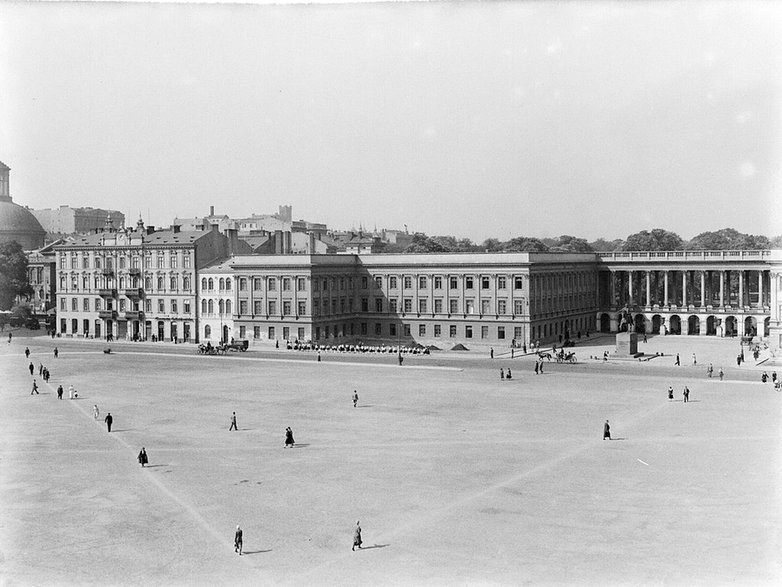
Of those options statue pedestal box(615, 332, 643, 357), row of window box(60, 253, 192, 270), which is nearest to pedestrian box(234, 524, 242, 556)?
statue pedestal box(615, 332, 643, 357)

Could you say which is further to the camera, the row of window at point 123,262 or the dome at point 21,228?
the dome at point 21,228

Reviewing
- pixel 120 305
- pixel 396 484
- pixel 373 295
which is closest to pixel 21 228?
pixel 120 305

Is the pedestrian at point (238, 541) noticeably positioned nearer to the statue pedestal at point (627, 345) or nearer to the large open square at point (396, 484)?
the large open square at point (396, 484)

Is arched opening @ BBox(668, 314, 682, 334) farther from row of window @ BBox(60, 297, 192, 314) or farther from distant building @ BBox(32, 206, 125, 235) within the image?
distant building @ BBox(32, 206, 125, 235)

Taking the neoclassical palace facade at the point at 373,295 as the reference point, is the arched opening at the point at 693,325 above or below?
below

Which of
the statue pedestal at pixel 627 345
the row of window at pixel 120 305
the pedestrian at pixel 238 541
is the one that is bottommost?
the pedestrian at pixel 238 541

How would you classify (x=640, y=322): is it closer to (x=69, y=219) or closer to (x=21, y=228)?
(x=21, y=228)

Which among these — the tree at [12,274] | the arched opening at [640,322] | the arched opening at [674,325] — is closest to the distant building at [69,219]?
the tree at [12,274]

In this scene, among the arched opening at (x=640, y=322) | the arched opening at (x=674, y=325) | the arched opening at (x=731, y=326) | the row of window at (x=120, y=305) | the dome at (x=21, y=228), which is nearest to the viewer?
the row of window at (x=120, y=305)
